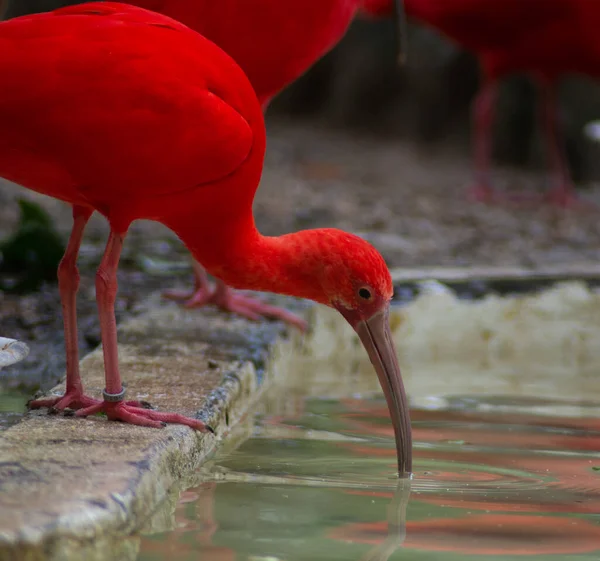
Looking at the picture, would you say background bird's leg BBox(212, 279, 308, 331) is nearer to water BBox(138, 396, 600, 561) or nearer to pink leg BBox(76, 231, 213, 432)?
water BBox(138, 396, 600, 561)

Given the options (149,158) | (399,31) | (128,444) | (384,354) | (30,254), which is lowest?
(30,254)

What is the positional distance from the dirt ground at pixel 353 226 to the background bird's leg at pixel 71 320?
621 mm

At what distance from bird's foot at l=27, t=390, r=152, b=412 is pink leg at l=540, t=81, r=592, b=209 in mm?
5241

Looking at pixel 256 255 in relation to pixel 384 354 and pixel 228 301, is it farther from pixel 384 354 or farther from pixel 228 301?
pixel 228 301

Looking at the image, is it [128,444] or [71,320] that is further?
[71,320]

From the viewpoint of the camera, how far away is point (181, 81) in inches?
106

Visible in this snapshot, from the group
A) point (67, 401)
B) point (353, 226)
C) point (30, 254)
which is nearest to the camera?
point (67, 401)

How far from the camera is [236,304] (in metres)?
Answer: 4.23

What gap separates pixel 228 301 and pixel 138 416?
1.60m

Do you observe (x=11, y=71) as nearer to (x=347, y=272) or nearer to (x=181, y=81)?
(x=181, y=81)

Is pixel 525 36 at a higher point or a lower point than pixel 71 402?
higher

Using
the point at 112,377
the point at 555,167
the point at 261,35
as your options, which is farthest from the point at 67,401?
the point at 555,167

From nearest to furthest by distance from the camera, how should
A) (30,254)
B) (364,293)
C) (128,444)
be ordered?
(128,444)
(364,293)
(30,254)

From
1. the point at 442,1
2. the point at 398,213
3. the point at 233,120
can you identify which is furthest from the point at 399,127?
the point at 233,120
